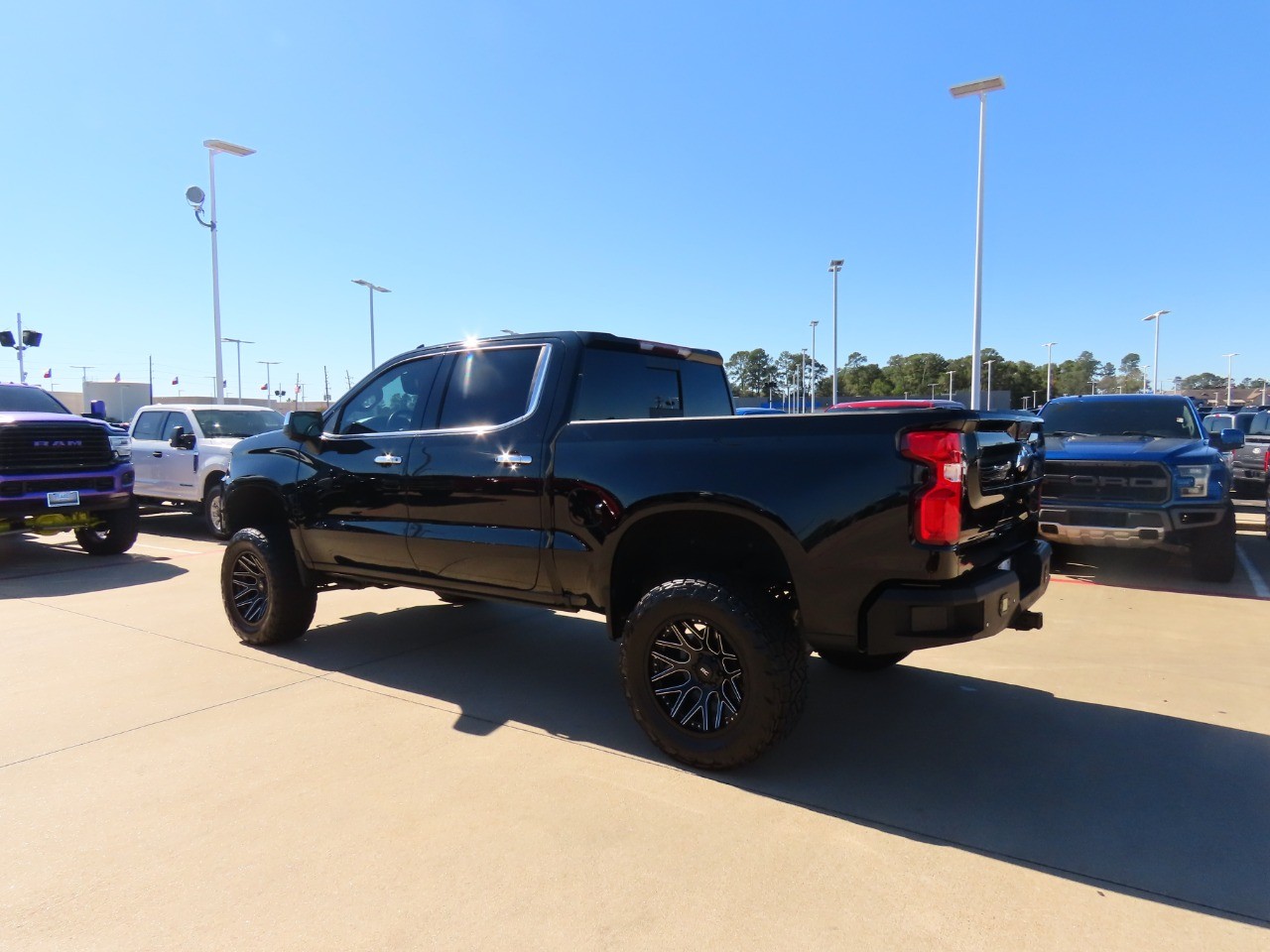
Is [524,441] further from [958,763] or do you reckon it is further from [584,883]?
[958,763]

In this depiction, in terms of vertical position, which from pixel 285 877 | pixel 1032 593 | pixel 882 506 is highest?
pixel 882 506

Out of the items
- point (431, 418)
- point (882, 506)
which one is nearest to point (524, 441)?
point (431, 418)

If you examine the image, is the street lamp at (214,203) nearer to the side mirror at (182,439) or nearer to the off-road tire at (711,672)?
the side mirror at (182,439)

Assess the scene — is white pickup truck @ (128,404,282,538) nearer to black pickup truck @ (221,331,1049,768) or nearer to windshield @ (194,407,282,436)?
windshield @ (194,407,282,436)

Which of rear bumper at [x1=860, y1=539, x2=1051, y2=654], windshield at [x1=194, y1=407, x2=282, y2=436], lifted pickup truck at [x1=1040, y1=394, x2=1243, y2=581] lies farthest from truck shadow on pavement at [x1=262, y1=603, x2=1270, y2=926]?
windshield at [x1=194, y1=407, x2=282, y2=436]

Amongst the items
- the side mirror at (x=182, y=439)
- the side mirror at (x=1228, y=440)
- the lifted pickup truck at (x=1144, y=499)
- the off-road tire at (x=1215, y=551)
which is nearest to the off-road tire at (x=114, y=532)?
the side mirror at (x=182, y=439)

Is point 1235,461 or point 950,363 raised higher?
point 950,363

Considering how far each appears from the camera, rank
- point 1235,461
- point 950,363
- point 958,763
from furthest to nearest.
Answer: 1. point 950,363
2. point 1235,461
3. point 958,763

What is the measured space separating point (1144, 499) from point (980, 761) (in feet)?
15.7

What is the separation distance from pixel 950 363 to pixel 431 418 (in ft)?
325

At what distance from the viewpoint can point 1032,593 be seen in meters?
3.70

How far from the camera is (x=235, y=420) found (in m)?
11.9

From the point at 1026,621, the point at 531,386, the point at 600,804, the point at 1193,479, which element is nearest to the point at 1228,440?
the point at 1193,479

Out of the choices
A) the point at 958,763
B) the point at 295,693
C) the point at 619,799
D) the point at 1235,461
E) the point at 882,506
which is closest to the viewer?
the point at 882,506
